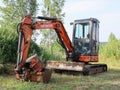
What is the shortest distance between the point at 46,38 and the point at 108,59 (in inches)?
220

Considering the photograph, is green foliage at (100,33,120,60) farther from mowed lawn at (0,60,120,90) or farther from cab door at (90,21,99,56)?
mowed lawn at (0,60,120,90)

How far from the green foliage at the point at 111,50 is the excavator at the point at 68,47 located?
8.37 metres

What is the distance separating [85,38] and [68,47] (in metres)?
1.00

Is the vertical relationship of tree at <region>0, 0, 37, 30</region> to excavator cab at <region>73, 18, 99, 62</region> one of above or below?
above

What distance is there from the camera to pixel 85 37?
1767 cm

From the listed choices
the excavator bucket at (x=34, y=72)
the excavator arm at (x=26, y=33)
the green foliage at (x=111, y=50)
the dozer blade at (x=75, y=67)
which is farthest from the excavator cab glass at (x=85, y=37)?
the green foliage at (x=111, y=50)

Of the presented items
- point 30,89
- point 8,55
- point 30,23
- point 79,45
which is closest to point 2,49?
point 8,55

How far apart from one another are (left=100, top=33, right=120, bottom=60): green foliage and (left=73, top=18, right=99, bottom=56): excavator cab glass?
9.39 meters

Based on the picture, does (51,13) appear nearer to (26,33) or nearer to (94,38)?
(94,38)

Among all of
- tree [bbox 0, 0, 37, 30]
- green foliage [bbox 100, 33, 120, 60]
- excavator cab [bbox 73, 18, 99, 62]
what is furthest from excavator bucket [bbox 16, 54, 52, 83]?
green foliage [bbox 100, 33, 120, 60]

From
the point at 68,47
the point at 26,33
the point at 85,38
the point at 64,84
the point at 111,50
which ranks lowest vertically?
the point at 64,84

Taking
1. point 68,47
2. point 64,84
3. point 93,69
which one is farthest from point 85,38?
point 64,84

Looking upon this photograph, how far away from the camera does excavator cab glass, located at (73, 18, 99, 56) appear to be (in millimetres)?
17531

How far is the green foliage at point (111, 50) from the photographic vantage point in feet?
89.4
